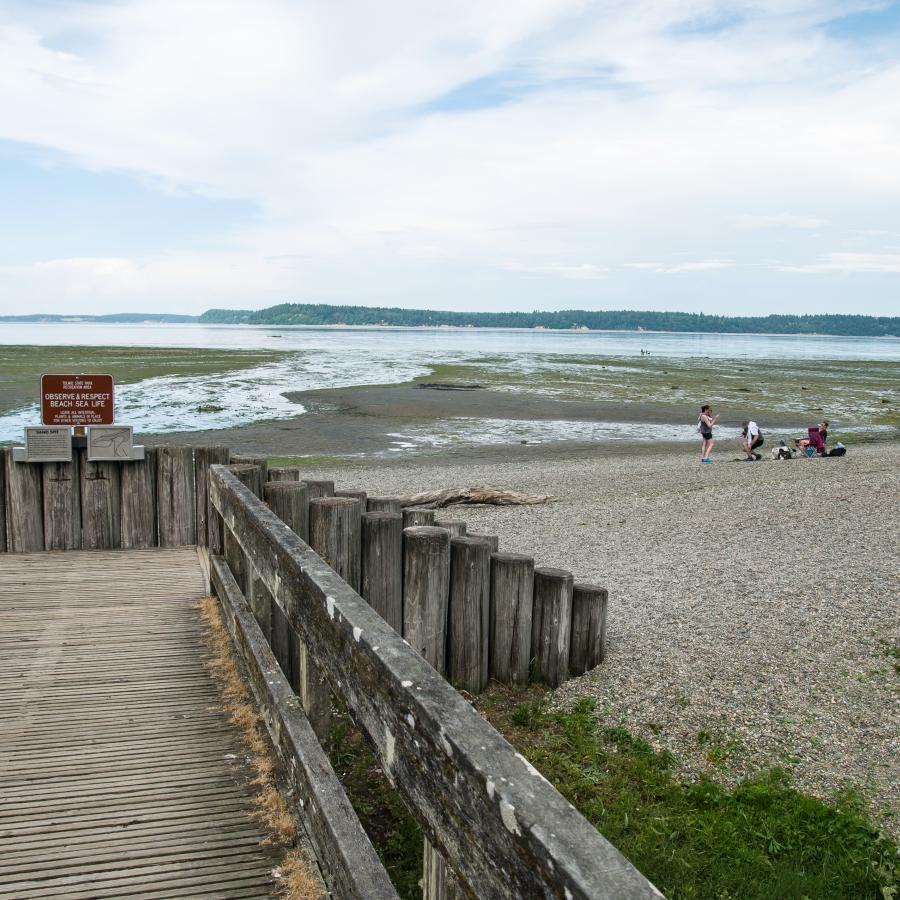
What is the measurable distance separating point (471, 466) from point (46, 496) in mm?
16087

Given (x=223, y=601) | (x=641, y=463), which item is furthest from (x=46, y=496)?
(x=641, y=463)

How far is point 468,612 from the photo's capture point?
231 inches

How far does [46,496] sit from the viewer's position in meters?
7.20

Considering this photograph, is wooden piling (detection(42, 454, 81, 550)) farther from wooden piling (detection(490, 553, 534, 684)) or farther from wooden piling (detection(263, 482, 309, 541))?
wooden piling (detection(490, 553, 534, 684))

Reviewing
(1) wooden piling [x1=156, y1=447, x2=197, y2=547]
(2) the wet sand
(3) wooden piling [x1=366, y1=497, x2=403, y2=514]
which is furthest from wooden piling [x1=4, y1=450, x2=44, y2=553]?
(2) the wet sand

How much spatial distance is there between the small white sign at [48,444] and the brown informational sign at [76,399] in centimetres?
11

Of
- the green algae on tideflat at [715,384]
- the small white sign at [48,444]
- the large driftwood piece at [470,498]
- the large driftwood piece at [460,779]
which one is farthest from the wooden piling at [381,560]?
the green algae on tideflat at [715,384]

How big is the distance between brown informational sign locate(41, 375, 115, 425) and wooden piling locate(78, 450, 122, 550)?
305 millimetres

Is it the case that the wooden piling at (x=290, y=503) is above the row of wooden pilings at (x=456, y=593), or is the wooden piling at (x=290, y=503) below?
above

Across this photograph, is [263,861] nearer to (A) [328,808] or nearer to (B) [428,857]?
(A) [328,808]

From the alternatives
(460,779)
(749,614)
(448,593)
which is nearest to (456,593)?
(448,593)

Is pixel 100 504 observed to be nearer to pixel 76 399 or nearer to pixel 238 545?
pixel 76 399

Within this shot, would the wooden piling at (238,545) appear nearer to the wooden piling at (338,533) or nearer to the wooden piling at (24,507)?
the wooden piling at (338,533)

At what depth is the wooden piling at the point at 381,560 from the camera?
18.2 ft
